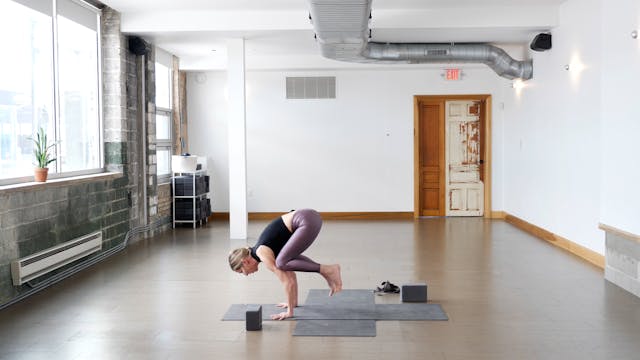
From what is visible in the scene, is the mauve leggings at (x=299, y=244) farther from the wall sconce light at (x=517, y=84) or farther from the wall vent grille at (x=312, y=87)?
the wall vent grille at (x=312, y=87)

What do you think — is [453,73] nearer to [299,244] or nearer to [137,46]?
[137,46]

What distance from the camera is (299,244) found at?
17.2ft

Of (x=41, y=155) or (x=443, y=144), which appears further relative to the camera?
(x=443, y=144)

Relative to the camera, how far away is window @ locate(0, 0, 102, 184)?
6262 mm

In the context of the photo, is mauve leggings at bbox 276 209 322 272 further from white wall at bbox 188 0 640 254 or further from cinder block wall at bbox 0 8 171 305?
white wall at bbox 188 0 640 254

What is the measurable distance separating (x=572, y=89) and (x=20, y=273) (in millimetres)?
6704

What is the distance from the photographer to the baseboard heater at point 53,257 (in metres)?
6.00

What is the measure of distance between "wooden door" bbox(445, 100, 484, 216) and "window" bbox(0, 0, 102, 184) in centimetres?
681

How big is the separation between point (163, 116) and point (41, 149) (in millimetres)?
5005

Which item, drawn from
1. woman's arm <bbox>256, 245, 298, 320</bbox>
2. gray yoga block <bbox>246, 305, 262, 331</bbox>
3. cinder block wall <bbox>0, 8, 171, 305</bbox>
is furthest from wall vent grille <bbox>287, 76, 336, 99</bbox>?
gray yoga block <bbox>246, 305, 262, 331</bbox>

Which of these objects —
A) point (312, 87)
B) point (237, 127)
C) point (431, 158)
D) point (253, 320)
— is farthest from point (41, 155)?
point (431, 158)

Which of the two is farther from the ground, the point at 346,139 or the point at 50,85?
the point at 50,85

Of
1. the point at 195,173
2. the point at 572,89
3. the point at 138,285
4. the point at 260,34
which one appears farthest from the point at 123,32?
the point at 572,89

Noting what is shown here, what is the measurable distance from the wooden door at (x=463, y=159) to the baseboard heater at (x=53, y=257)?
715cm
